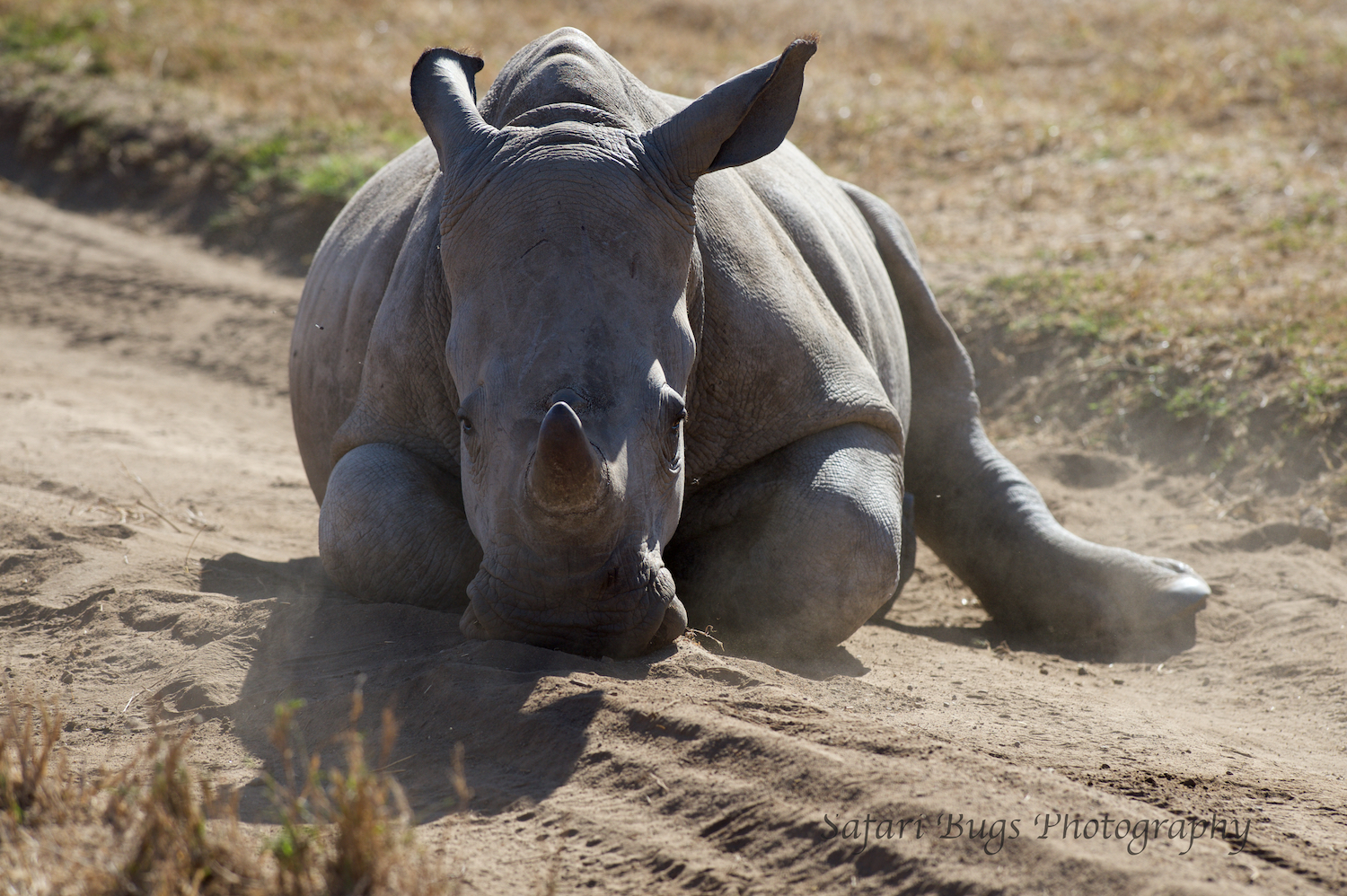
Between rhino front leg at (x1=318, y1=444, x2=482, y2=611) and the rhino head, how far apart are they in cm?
43

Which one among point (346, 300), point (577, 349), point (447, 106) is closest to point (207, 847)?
point (577, 349)

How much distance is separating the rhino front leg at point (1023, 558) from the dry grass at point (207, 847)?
9.94 ft

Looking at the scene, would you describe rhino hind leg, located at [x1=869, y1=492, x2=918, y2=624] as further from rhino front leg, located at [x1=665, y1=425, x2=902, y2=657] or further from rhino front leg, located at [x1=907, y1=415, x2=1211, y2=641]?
rhino front leg, located at [x1=665, y1=425, x2=902, y2=657]

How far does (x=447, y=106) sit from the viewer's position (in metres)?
3.41

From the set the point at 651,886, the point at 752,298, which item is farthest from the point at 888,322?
the point at 651,886

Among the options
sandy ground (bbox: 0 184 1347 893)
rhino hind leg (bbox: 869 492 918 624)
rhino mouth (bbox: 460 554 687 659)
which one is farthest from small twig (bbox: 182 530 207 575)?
rhino hind leg (bbox: 869 492 918 624)

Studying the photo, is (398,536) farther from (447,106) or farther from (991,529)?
(991,529)

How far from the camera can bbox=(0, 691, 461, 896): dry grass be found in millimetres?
1975

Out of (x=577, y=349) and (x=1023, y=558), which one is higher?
(x=577, y=349)

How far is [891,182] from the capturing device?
30.3 ft

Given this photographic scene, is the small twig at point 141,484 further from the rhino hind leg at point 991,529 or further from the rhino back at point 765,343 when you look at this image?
the rhino hind leg at point 991,529

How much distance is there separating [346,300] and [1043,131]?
6881mm

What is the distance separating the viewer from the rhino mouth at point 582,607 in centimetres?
287

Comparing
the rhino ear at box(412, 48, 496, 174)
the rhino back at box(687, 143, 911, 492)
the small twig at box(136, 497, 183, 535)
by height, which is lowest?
the small twig at box(136, 497, 183, 535)
